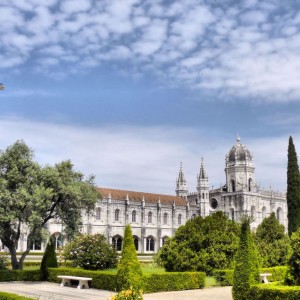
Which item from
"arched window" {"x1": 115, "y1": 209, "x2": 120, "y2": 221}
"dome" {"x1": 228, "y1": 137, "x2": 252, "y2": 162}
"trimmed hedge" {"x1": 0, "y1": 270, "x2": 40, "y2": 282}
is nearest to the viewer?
"trimmed hedge" {"x1": 0, "y1": 270, "x2": 40, "y2": 282}

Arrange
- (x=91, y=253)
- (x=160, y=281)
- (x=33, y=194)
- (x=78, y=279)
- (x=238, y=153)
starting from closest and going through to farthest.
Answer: (x=160, y=281) → (x=78, y=279) → (x=33, y=194) → (x=91, y=253) → (x=238, y=153)

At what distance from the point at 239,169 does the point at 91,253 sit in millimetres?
62883

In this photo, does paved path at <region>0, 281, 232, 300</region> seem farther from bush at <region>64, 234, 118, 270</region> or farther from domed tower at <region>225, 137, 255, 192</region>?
domed tower at <region>225, 137, 255, 192</region>

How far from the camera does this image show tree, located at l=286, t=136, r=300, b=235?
41.4 metres

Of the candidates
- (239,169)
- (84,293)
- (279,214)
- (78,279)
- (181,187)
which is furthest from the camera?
(181,187)

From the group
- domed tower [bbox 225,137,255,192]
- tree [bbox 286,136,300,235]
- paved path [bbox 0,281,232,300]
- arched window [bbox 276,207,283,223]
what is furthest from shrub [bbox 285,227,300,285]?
arched window [bbox 276,207,283,223]

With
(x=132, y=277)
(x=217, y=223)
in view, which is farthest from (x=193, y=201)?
(x=132, y=277)

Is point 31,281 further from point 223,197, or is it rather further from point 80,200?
point 223,197

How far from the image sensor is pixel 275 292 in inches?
547

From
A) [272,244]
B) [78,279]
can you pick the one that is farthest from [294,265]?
[272,244]

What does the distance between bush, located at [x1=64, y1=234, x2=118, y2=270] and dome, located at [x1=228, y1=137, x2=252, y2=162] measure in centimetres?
6220

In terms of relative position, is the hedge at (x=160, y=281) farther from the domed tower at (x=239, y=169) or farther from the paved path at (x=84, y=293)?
the domed tower at (x=239, y=169)

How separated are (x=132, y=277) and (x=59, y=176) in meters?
11.0

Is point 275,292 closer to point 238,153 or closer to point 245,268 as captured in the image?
point 245,268
